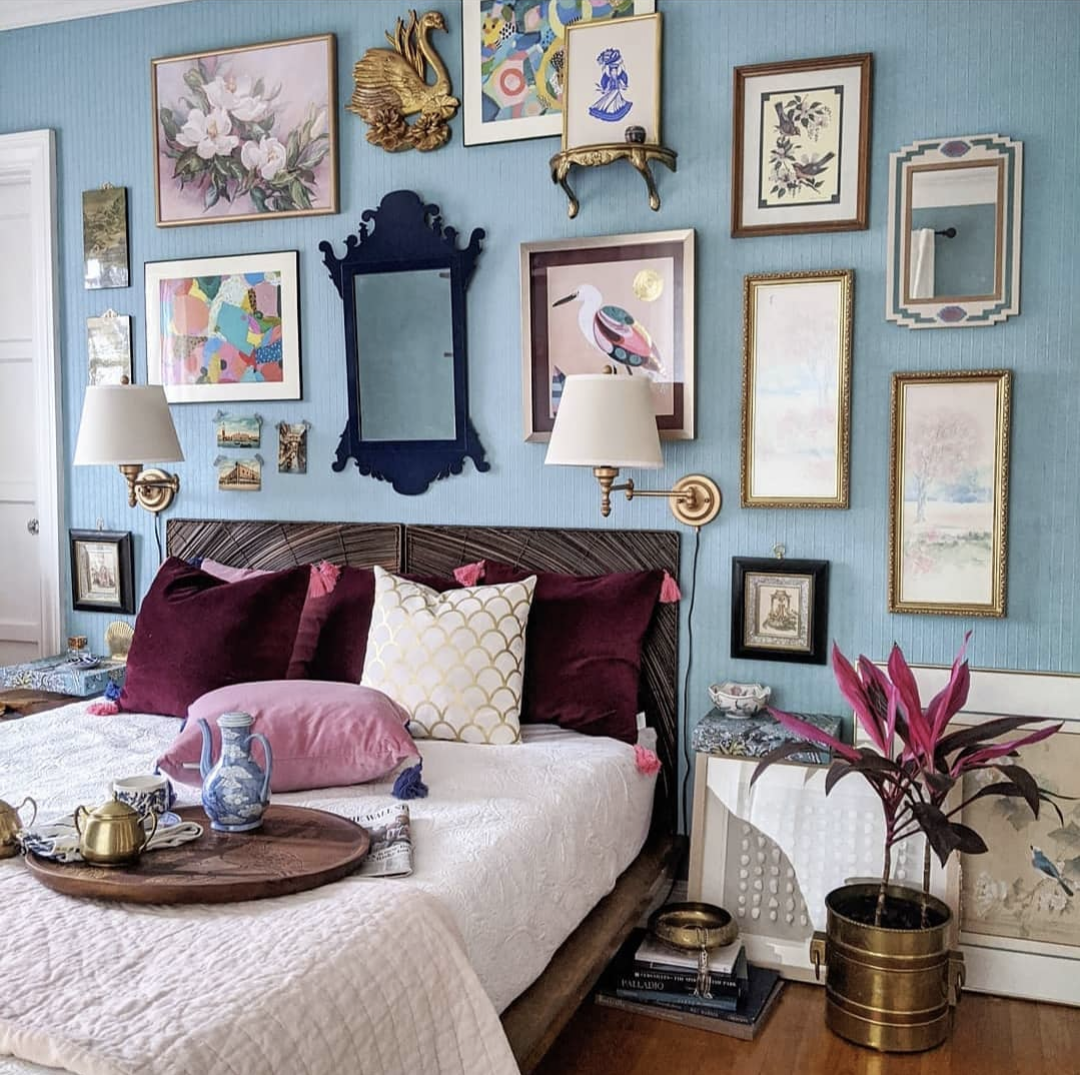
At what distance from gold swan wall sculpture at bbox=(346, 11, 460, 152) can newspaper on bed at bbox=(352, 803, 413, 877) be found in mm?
1994

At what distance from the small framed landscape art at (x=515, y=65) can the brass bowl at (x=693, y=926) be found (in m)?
2.07

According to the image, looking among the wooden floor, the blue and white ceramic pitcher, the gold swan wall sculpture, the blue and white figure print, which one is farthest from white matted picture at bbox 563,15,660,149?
the wooden floor

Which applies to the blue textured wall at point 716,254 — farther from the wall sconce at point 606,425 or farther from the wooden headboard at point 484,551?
the wall sconce at point 606,425

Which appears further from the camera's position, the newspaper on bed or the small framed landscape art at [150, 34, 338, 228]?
the small framed landscape art at [150, 34, 338, 228]

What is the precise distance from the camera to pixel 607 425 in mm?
2936

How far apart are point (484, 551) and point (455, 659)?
0.52 m

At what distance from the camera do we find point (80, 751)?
9.05ft

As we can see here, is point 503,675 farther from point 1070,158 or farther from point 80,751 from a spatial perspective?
point 1070,158

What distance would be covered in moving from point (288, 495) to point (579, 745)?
1329 millimetres

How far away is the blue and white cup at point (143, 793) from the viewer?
209 centimetres

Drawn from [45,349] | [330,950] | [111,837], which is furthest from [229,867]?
[45,349]

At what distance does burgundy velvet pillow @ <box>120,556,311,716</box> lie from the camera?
3.09 m

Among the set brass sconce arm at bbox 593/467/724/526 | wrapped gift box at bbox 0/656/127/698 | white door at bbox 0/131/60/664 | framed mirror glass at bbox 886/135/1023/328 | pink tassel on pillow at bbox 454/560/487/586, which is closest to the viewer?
framed mirror glass at bbox 886/135/1023/328

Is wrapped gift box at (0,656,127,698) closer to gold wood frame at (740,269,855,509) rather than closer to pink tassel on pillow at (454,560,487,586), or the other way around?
pink tassel on pillow at (454,560,487,586)
